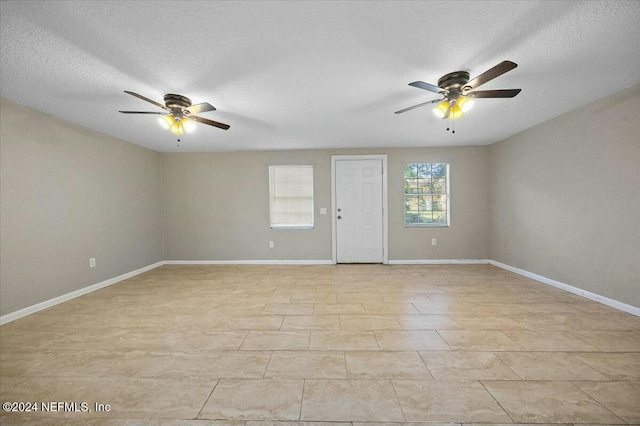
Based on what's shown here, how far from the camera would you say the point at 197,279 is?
13.6 ft

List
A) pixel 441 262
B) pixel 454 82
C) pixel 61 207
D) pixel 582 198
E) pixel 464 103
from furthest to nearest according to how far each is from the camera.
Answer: pixel 441 262 < pixel 61 207 < pixel 582 198 < pixel 464 103 < pixel 454 82

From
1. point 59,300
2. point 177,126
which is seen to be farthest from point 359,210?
point 59,300

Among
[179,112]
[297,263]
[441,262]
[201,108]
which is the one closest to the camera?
[201,108]

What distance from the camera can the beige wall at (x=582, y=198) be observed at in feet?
8.69

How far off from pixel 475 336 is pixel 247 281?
3.13 m

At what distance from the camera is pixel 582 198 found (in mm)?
3129

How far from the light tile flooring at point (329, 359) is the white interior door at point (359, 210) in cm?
178

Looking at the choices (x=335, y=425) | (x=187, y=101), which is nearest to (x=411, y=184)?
(x=187, y=101)

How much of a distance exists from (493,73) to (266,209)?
13.8 ft

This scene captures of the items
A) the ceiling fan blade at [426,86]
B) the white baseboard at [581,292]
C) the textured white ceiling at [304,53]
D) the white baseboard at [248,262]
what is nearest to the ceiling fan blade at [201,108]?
the textured white ceiling at [304,53]

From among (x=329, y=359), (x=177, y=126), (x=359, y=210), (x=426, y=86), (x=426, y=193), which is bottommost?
(x=329, y=359)

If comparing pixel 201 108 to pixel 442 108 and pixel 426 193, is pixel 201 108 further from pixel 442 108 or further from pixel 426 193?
pixel 426 193

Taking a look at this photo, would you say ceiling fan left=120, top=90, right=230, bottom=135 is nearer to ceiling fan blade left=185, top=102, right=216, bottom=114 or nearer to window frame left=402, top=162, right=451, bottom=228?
ceiling fan blade left=185, top=102, right=216, bottom=114

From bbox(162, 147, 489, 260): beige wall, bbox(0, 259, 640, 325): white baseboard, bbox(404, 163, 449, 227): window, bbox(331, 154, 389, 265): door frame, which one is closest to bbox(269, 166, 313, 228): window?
bbox(162, 147, 489, 260): beige wall
